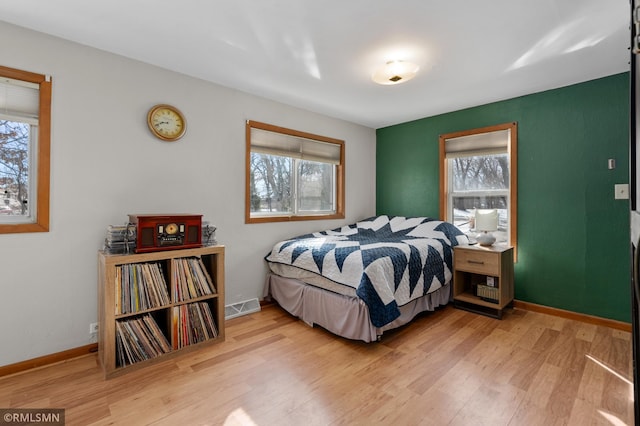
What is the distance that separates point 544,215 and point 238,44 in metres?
3.22

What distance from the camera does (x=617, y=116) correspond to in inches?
106

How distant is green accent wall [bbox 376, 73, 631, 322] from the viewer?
2691mm

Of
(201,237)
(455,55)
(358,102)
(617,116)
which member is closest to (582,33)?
(455,55)

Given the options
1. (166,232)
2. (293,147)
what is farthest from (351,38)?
(166,232)

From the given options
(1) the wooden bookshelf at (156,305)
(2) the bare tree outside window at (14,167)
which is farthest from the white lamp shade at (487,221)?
(2) the bare tree outside window at (14,167)

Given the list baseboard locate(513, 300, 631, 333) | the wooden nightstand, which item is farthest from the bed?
baseboard locate(513, 300, 631, 333)

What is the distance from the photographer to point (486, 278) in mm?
3330

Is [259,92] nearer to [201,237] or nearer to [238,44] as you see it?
[238,44]

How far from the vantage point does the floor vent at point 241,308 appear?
2.95m

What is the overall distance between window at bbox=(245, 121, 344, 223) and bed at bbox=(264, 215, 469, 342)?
412 millimetres

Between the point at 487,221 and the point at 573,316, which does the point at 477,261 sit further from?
the point at 573,316

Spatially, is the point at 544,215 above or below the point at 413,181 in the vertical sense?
below

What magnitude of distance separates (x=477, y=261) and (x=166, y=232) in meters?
2.83

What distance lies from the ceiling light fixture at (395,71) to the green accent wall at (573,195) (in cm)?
102
